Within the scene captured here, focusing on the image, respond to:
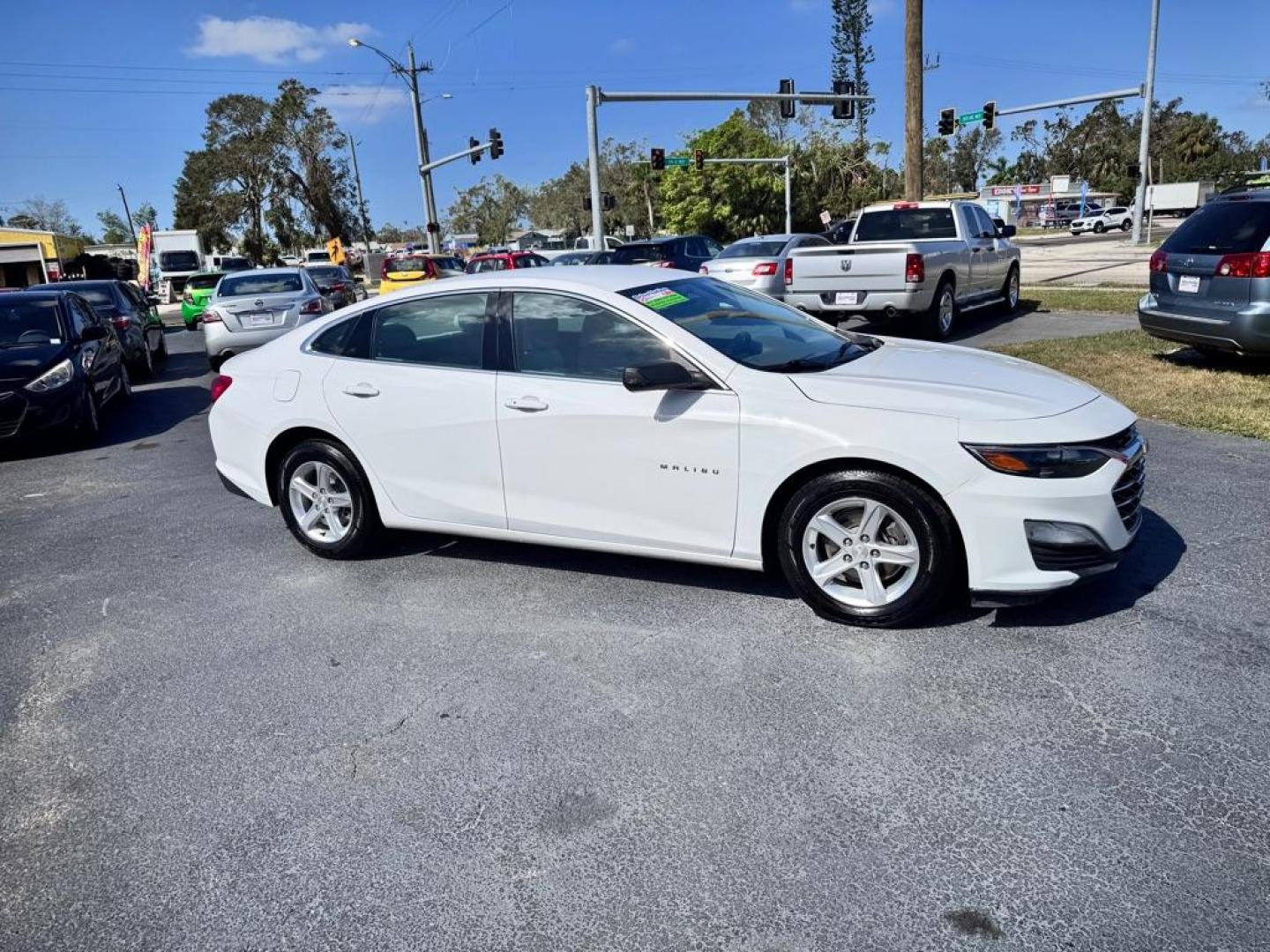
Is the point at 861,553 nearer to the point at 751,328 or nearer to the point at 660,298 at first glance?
the point at 751,328

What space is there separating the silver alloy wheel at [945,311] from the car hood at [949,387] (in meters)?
8.35

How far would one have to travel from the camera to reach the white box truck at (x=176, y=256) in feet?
138

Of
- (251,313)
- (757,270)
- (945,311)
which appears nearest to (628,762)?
(945,311)

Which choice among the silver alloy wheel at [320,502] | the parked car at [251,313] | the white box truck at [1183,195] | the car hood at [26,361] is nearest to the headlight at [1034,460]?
the silver alloy wheel at [320,502]

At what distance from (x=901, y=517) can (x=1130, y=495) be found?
3.29 ft

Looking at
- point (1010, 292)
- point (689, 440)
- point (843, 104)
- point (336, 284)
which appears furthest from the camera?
point (843, 104)

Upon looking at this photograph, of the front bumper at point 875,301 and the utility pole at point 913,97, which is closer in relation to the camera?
the front bumper at point 875,301

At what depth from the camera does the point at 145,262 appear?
137ft

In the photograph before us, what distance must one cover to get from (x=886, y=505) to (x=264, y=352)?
3.72 m

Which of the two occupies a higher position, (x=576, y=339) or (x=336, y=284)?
(x=576, y=339)

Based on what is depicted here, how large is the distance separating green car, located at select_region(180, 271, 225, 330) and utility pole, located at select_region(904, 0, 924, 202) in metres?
16.5

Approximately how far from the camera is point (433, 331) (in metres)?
4.93

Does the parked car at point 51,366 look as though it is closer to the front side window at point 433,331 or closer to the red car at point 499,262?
the front side window at point 433,331


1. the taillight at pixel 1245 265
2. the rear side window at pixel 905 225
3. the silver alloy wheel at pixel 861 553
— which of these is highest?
the rear side window at pixel 905 225
